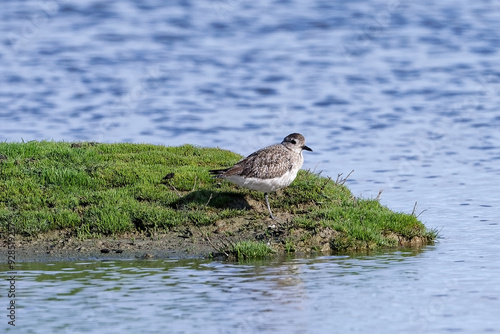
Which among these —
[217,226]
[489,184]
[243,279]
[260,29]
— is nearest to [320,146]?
[489,184]

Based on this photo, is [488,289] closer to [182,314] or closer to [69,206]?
[182,314]

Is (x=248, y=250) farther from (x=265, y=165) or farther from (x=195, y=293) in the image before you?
(x=195, y=293)

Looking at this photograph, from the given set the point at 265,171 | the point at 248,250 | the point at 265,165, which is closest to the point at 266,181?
the point at 265,171

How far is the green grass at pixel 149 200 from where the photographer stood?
15680 millimetres

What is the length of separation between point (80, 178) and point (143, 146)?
2.56 metres

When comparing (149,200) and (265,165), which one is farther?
(149,200)

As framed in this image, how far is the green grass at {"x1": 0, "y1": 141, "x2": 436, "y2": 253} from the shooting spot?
1568 centimetres

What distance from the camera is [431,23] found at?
47594 mm

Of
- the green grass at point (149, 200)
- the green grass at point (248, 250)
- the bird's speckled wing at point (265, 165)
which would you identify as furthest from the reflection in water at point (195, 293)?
the bird's speckled wing at point (265, 165)

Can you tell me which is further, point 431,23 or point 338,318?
point 431,23

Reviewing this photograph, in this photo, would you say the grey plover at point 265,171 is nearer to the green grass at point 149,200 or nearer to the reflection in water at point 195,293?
the green grass at point 149,200

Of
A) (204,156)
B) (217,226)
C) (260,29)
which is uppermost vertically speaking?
(260,29)

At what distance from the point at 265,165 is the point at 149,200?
2323mm

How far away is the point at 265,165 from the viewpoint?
1602 centimetres
